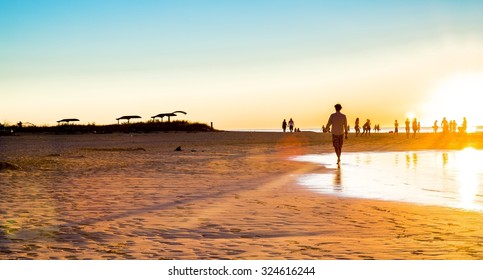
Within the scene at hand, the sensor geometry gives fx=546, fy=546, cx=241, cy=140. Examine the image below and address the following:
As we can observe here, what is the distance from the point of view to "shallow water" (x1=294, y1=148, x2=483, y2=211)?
11947mm

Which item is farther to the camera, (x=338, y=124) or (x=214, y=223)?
(x=338, y=124)

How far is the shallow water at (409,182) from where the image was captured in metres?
11.9

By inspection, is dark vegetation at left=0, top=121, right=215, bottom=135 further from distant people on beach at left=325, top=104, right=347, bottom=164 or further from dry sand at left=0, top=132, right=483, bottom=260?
dry sand at left=0, top=132, right=483, bottom=260

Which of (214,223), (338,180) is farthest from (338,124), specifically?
(214,223)

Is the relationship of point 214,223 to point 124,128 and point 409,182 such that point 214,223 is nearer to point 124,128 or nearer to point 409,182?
point 409,182

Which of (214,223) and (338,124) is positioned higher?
(338,124)

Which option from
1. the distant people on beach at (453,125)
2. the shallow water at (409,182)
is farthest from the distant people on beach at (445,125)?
the shallow water at (409,182)

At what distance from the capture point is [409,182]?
15.4 meters

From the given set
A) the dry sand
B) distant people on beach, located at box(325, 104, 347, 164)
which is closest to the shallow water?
the dry sand

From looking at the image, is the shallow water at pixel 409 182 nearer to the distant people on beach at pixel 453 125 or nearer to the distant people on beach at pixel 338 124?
the distant people on beach at pixel 338 124
